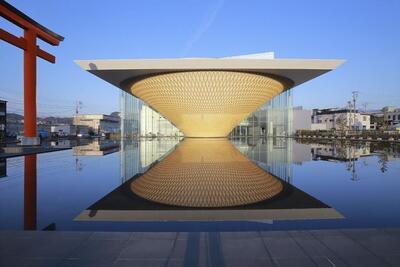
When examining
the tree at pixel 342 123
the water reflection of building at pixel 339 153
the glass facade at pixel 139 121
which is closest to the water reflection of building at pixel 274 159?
the water reflection of building at pixel 339 153

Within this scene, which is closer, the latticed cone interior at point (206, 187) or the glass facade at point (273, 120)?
the latticed cone interior at point (206, 187)

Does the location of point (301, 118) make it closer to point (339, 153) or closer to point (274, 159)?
point (339, 153)

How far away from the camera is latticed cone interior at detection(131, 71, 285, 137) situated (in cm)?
2753

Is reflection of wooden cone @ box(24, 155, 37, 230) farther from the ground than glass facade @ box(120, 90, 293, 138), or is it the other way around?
glass facade @ box(120, 90, 293, 138)

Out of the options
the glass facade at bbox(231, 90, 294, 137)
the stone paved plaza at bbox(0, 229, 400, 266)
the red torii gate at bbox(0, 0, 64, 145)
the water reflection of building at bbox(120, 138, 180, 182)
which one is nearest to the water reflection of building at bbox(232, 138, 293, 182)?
the water reflection of building at bbox(120, 138, 180, 182)

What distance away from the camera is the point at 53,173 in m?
10.0

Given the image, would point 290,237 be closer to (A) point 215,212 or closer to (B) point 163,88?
(A) point 215,212

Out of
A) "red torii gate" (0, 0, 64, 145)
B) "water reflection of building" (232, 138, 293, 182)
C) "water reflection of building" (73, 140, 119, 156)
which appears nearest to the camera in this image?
"water reflection of building" (232, 138, 293, 182)

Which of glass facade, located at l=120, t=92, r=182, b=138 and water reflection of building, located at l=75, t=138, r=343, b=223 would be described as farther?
glass facade, located at l=120, t=92, r=182, b=138

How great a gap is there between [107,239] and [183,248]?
89cm

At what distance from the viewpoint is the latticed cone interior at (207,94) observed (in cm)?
2753

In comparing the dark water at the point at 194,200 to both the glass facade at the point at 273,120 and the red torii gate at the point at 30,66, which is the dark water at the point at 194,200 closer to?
the red torii gate at the point at 30,66

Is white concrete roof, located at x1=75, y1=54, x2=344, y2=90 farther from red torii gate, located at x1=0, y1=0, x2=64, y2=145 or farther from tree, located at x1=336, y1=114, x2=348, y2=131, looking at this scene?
tree, located at x1=336, y1=114, x2=348, y2=131

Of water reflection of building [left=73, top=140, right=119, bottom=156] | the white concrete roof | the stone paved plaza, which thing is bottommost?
the stone paved plaza
